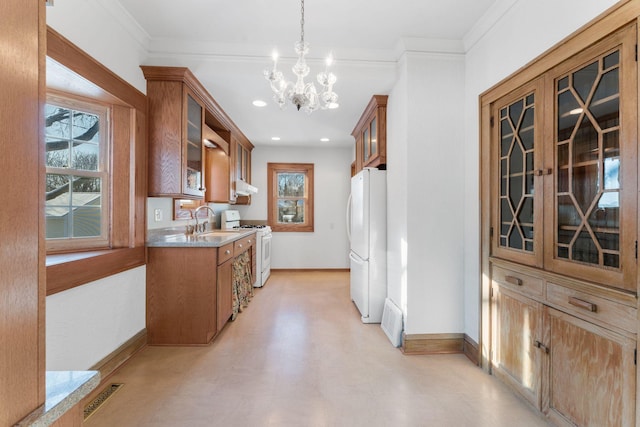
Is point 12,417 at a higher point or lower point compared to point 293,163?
lower

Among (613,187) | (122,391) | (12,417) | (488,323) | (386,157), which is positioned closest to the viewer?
(12,417)

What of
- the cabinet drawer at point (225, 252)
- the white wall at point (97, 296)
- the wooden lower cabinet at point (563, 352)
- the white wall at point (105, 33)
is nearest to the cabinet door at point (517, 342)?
the wooden lower cabinet at point (563, 352)

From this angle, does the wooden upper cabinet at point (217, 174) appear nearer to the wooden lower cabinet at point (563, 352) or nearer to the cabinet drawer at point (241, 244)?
the cabinet drawer at point (241, 244)

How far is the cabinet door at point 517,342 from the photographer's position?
75.0 inches

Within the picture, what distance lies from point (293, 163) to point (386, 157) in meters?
3.10

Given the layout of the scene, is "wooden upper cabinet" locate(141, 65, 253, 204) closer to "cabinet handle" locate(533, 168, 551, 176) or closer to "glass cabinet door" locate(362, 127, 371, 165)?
"glass cabinet door" locate(362, 127, 371, 165)

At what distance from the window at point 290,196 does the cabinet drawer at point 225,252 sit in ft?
9.34

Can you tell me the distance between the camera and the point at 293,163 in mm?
6180

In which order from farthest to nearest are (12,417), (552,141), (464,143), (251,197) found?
1. (251,197)
2. (464,143)
3. (552,141)
4. (12,417)

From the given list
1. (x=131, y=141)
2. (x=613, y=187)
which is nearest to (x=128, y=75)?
(x=131, y=141)

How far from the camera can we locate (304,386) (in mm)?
2164

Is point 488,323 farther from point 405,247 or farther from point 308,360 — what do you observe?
point 308,360

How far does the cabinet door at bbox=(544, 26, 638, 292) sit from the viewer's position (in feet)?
4.57

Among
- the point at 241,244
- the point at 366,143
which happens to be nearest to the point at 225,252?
the point at 241,244
